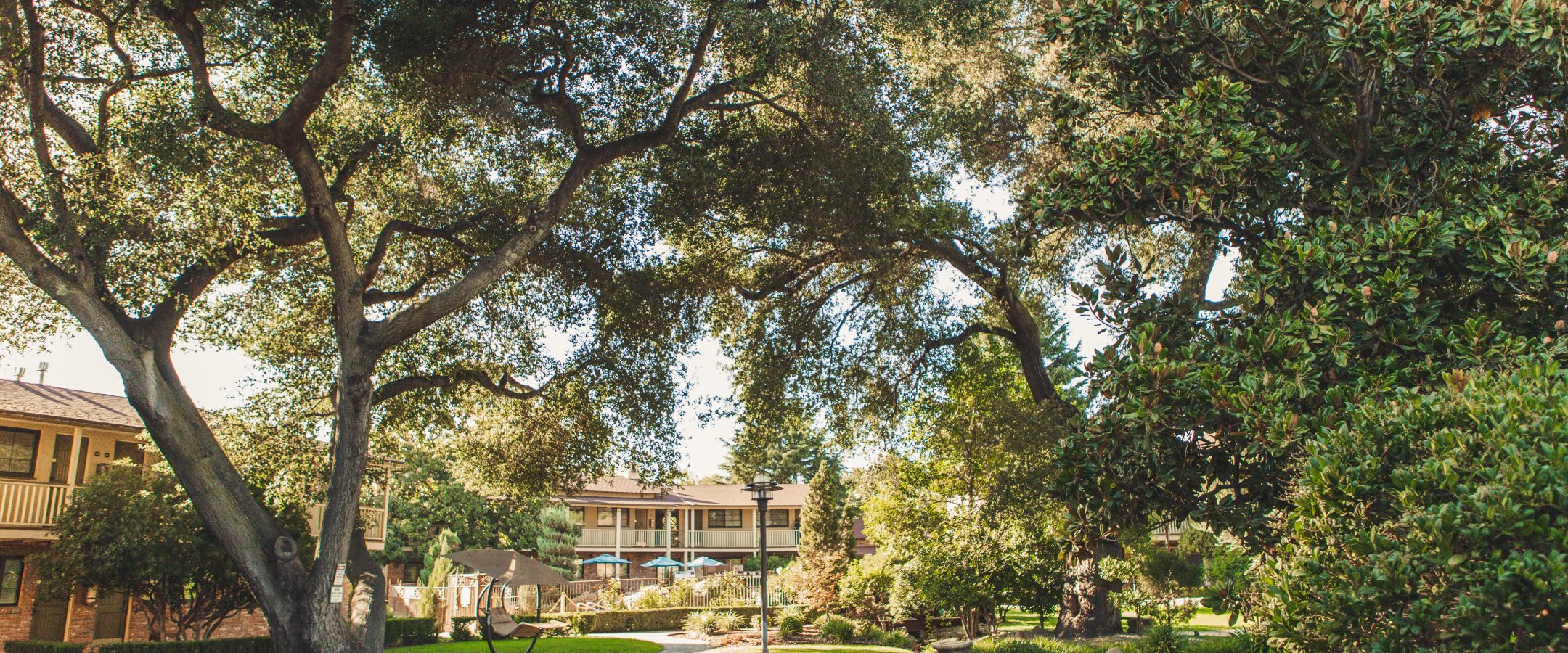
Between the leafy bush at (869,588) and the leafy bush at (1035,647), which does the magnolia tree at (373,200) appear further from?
the leafy bush at (869,588)

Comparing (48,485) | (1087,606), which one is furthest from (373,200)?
(1087,606)

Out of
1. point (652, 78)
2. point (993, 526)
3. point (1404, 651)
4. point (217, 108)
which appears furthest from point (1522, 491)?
point (993, 526)

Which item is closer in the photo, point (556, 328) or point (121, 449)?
point (556, 328)

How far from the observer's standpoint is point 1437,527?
3912mm

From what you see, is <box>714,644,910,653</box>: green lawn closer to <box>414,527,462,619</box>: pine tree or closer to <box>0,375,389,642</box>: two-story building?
<box>0,375,389,642</box>: two-story building

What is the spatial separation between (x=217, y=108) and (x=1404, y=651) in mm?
11834

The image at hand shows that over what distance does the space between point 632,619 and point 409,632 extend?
668 centimetres

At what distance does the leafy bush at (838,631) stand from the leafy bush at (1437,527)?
15.1 metres

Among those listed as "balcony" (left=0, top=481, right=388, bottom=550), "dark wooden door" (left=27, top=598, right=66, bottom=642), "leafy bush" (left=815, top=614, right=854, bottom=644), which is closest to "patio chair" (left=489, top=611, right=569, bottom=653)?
"balcony" (left=0, top=481, right=388, bottom=550)

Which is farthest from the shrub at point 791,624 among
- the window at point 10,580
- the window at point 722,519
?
the window at point 722,519

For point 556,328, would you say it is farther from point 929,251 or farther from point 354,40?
point 929,251

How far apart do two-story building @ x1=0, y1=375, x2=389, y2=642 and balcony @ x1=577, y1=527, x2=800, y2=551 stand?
22341mm

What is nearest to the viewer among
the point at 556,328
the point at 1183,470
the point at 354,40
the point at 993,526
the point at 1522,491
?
the point at 1522,491

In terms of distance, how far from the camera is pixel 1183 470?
6.09 metres
